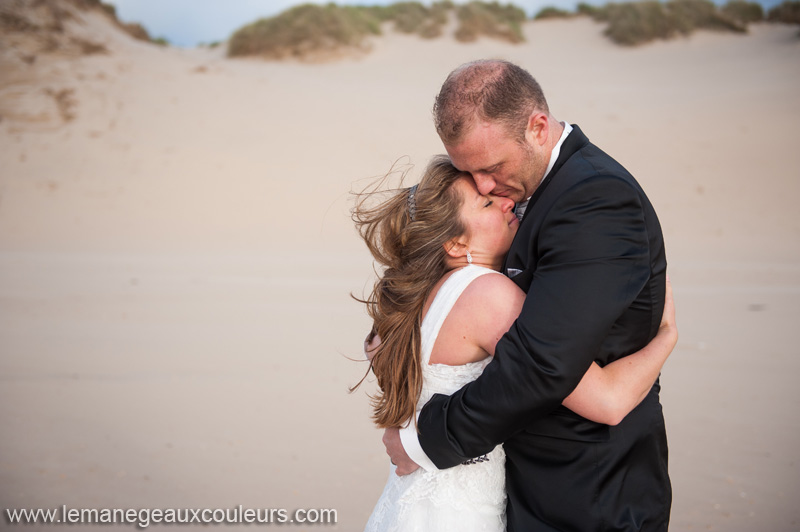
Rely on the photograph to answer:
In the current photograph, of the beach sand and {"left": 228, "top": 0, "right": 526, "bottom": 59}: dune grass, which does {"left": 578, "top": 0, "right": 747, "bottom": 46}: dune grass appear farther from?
{"left": 228, "top": 0, "right": 526, "bottom": 59}: dune grass

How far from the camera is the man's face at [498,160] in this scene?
234 cm

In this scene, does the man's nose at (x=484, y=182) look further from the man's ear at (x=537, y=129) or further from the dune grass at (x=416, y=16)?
the dune grass at (x=416, y=16)

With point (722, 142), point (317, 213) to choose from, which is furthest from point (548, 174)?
point (722, 142)

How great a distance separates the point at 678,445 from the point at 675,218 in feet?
40.3

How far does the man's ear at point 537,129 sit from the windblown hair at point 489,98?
18 millimetres

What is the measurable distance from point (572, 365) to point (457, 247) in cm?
71

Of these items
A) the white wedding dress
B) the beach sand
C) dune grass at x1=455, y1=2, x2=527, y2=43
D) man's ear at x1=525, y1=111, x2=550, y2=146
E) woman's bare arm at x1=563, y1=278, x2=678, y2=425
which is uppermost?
man's ear at x1=525, y1=111, x2=550, y2=146

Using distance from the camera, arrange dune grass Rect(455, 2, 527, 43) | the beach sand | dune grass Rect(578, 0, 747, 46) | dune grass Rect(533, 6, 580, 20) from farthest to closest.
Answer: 1. dune grass Rect(533, 6, 580, 20)
2. dune grass Rect(578, 0, 747, 46)
3. dune grass Rect(455, 2, 527, 43)
4. the beach sand

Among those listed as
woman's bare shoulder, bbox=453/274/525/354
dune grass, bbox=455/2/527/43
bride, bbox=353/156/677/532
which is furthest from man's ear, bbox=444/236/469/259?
dune grass, bbox=455/2/527/43

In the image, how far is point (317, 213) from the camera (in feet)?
57.5

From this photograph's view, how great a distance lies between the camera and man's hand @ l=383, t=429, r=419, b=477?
2.37 metres

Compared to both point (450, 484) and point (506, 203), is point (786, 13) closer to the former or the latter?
point (506, 203)

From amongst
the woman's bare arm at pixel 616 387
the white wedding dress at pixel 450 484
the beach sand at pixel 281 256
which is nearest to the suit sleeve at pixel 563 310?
the woman's bare arm at pixel 616 387

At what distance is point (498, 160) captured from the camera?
2357 mm
